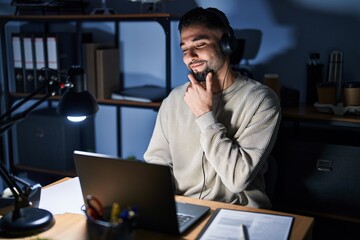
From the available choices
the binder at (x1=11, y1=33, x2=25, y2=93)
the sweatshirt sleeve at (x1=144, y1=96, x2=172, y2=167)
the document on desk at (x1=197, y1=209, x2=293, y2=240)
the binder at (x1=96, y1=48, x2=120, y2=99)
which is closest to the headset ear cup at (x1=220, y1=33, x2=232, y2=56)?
the sweatshirt sleeve at (x1=144, y1=96, x2=172, y2=167)

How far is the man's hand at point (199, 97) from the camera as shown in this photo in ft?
5.58

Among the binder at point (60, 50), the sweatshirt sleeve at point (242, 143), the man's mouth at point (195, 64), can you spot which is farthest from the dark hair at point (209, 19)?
the binder at point (60, 50)

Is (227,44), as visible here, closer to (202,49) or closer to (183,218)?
(202,49)

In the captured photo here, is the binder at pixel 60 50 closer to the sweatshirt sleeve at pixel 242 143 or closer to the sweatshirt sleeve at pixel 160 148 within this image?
the sweatshirt sleeve at pixel 160 148

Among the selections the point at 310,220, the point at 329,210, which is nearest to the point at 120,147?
the point at 329,210

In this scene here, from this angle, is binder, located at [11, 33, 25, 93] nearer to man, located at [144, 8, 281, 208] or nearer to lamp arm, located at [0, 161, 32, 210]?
man, located at [144, 8, 281, 208]

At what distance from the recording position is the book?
2564mm

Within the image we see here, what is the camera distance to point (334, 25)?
2.39 metres

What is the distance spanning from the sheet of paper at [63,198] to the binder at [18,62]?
1.32m

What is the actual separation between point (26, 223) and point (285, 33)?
1.76 m

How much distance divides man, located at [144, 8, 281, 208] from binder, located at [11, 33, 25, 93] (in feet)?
4.26

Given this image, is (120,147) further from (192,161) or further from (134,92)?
(192,161)

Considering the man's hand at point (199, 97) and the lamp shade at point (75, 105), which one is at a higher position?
the lamp shade at point (75, 105)

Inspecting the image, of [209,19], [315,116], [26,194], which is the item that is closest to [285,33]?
[315,116]
